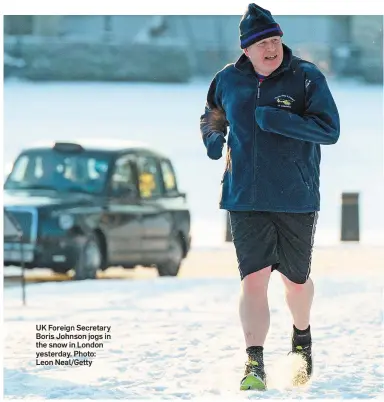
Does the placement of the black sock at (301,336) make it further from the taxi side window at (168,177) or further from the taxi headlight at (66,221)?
the taxi side window at (168,177)

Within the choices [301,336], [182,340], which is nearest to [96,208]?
[182,340]

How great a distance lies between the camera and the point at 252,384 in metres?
6.51

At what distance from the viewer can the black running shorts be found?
6.54 meters

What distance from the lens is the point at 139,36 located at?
32469mm

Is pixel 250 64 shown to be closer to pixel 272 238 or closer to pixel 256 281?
pixel 272 238

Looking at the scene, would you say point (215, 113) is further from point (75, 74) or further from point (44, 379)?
point (75, 74)

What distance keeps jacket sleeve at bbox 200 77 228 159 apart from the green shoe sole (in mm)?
1043

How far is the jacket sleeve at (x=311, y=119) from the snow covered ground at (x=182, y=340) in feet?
3.88

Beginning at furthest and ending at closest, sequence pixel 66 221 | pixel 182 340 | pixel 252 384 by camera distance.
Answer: pixel 66 221
pixel 182 340
pixel 252 384

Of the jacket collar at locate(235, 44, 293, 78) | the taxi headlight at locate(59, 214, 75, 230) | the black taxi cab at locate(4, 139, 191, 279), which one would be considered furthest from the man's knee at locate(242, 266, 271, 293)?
the taxi headlight at locate(59, 214, 75, 230)

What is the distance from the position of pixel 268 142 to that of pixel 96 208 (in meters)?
7.00

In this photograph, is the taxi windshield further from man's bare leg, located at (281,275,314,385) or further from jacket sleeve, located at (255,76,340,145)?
jacket sleeve, located at (255,76,340,145)

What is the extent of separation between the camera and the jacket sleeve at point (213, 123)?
6535mm
